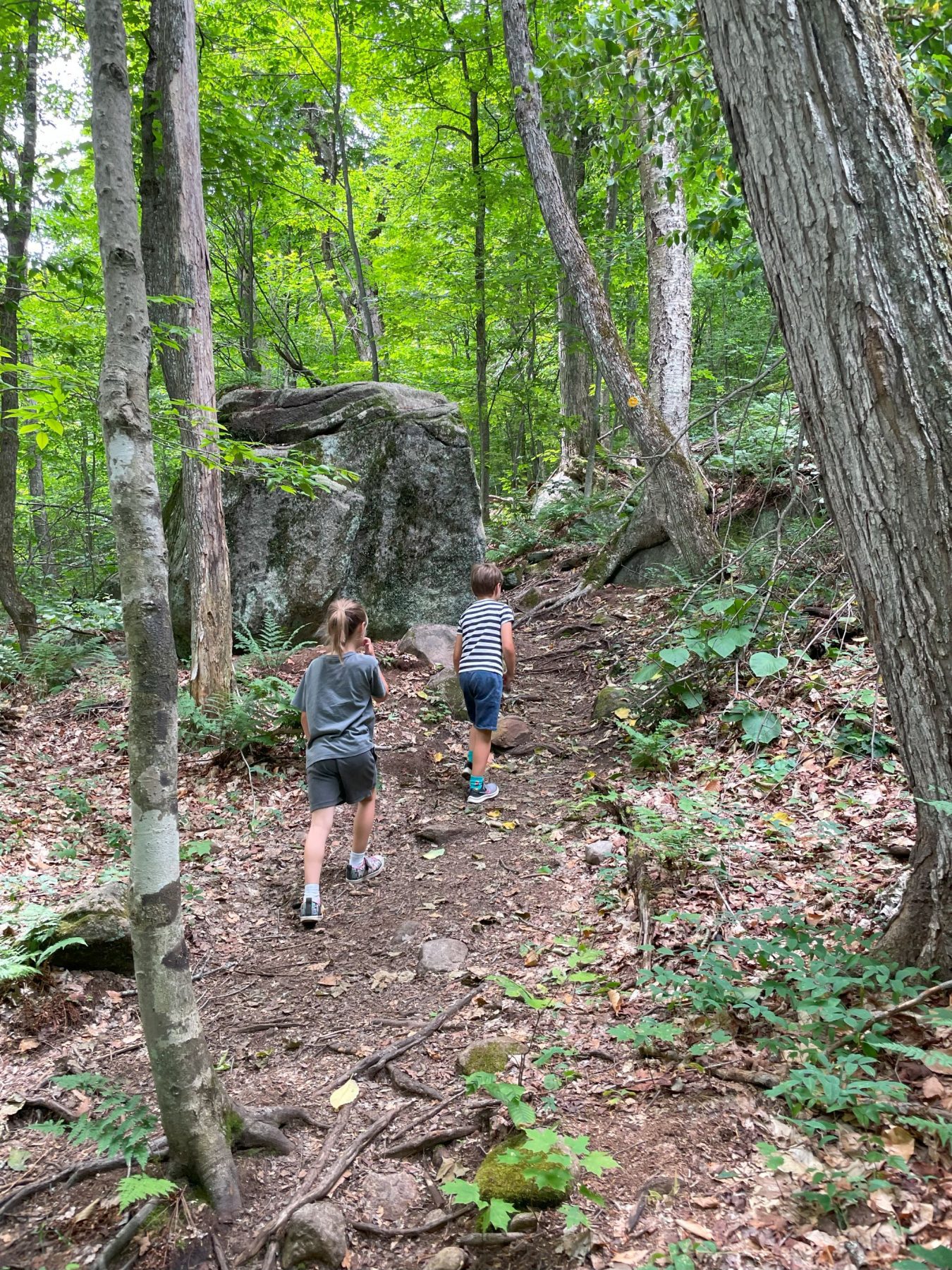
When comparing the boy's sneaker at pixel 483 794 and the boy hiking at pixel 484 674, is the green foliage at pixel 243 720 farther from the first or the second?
the boy's sneaker at pixel 483 794

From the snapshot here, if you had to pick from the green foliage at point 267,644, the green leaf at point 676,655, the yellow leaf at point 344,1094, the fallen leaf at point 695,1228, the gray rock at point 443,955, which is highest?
the green foliage at point 267,644

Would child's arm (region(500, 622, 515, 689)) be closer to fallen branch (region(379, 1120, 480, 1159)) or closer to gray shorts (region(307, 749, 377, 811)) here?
gray shorts (region(307, 749, 377, 811))

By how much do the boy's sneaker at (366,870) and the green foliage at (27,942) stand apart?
1711mm

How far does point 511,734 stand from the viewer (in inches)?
274

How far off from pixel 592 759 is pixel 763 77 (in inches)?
188

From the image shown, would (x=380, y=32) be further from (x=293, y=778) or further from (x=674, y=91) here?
(x=293, y=778)

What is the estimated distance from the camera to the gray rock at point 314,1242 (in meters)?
2.23

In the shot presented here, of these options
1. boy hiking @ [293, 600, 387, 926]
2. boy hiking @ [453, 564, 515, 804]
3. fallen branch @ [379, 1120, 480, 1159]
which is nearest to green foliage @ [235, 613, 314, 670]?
boy hiking @ [453, 564, 515, 804]

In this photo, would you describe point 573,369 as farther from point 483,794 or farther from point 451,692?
point 483,794

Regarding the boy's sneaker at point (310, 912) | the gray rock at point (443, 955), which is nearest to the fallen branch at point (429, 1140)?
the gray rock at point (443, 955)

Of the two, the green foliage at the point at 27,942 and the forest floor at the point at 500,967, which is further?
the green foliage at the point at 27,942

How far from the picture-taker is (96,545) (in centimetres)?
1586

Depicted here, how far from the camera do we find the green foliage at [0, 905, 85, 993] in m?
3.57

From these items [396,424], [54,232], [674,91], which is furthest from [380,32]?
[674,91]
